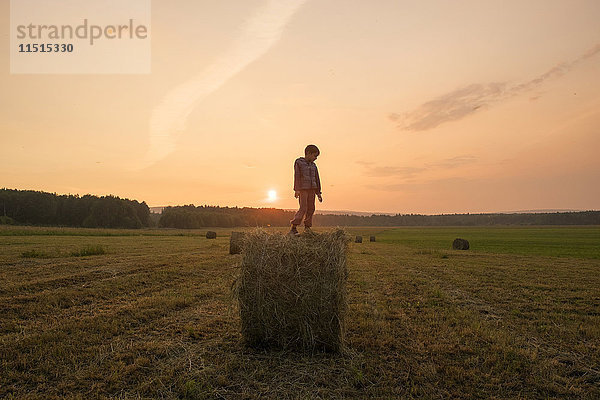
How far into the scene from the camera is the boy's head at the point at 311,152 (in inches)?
311

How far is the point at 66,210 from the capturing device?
292 ft

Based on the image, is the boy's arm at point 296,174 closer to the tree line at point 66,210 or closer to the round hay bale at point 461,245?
the round hay bale at point 461,245

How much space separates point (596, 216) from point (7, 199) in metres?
194

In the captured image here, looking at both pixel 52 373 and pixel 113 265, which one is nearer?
pixel 52 373

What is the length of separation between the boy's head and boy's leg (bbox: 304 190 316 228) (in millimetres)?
813

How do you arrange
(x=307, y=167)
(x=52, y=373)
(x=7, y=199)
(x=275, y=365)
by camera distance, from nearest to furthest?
(x=52, y=373)
(x=275, y=365)
(x=307, y=167)
(x=7, y=199)

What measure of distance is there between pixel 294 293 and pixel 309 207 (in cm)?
299

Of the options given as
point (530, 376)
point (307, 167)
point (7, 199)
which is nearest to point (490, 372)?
point (530, 376)

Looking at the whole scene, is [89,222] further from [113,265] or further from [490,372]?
[490,372]

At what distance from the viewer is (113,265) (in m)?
13.8

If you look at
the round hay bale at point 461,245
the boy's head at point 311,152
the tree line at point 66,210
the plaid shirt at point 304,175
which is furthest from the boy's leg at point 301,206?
the tree line at point 66,210

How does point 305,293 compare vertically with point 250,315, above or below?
above

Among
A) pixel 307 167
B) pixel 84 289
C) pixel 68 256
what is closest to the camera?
pixel 307 167

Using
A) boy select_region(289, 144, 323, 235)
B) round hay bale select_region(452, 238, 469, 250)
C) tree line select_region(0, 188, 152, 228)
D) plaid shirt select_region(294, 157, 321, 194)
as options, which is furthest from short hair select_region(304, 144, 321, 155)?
tree line select_region(0, 188, 152, 228)
